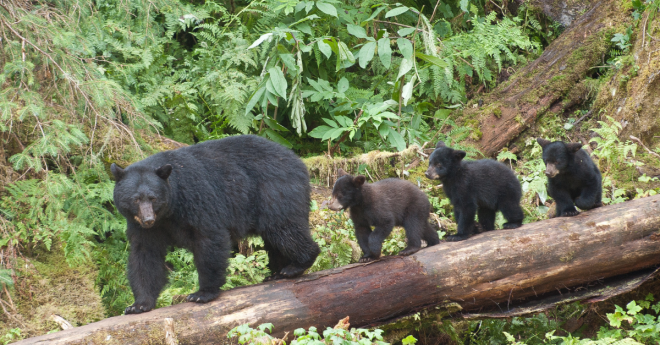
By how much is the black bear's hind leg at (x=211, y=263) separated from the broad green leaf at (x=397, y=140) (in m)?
3.33

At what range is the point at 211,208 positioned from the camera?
16.0 ft

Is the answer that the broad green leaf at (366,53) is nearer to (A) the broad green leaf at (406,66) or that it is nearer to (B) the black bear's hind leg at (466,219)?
(A) the broad green leaf at (406,66)

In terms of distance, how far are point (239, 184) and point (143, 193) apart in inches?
38.0

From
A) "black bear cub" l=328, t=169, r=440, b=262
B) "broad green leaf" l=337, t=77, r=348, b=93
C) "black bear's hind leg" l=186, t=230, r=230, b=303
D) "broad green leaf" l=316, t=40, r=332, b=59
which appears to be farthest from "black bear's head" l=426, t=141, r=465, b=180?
"broad green leaf" l=337, t=77, r=348, b=93

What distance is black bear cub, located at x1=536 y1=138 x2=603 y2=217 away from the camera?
525cm

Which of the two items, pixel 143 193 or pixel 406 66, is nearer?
pixel 143 193

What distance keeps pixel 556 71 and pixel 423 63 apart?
6.83ft

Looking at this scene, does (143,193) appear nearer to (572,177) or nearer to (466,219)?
(466,219)

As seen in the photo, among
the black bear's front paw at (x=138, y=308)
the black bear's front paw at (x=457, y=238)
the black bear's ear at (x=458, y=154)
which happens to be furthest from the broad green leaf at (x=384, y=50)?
the black bear's front paw at (x=138, y=308)

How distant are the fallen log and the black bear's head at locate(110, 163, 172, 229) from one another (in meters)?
0.80

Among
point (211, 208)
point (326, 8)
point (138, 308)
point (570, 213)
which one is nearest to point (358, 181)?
point (211, 208)

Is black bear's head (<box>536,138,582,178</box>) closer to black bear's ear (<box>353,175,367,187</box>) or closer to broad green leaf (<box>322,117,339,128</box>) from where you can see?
black bear's ear (<box>353,175,367,187</box>)

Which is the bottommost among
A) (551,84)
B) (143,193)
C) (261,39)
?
(143,193)

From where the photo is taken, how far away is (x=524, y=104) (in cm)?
835
